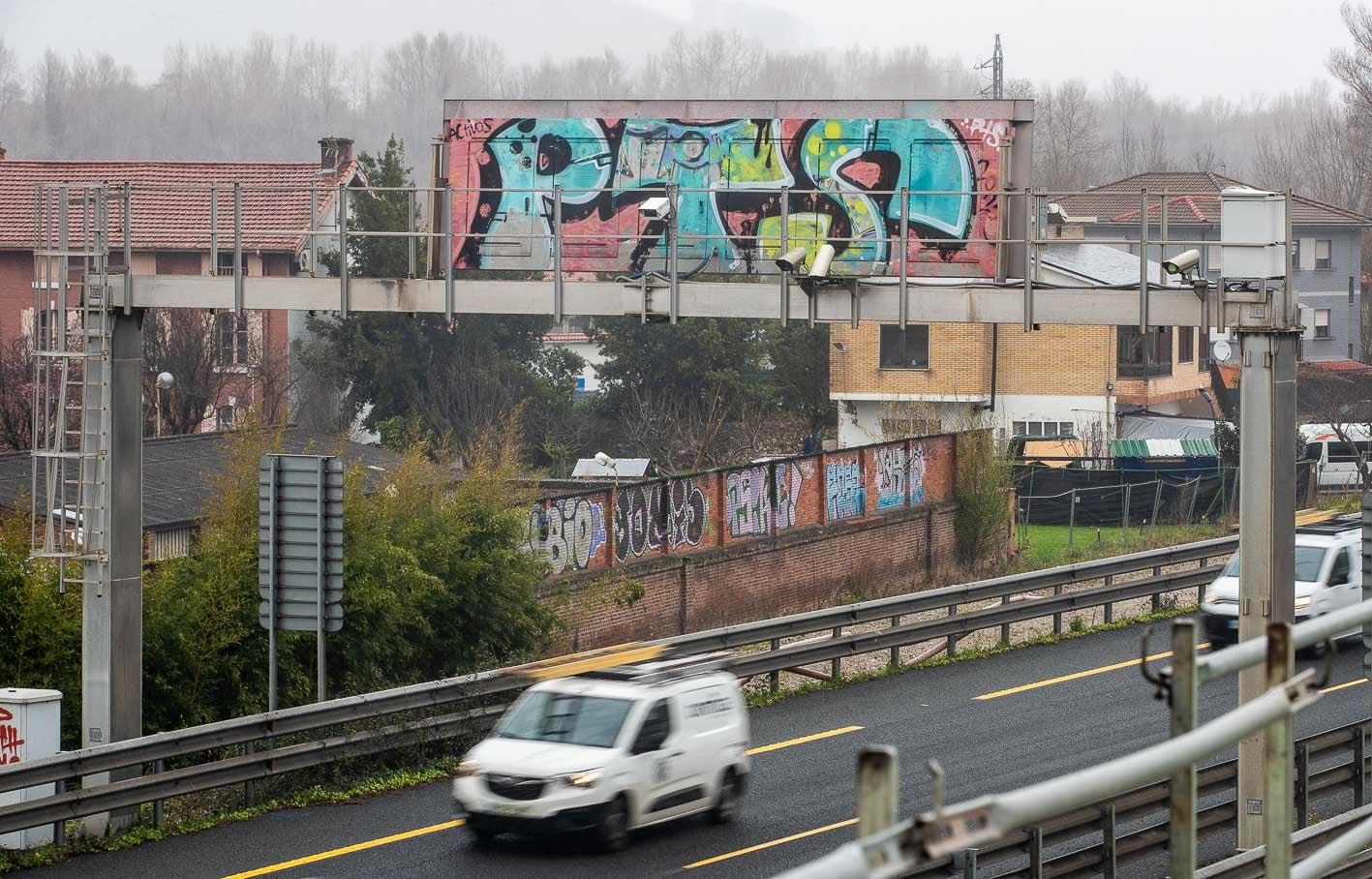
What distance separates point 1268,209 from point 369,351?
4966cm

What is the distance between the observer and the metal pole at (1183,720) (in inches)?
167

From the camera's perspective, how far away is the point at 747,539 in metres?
32.1

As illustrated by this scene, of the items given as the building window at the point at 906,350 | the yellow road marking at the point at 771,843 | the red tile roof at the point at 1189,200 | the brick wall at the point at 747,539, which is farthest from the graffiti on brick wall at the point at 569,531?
the red tile roof at the point at 1189,200

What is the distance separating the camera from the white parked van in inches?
907

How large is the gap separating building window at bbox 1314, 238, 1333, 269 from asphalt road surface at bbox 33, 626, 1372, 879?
5839 centimetres

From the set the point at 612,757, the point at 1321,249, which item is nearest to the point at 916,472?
the point at 612,757

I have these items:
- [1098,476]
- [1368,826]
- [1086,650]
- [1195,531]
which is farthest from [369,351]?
[1368,826]

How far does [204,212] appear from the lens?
5300 centimetres

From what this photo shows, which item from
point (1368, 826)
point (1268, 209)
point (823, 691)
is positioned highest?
point (1268, 209)

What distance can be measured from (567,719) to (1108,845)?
4.99m

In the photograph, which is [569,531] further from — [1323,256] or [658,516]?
[1323,256]

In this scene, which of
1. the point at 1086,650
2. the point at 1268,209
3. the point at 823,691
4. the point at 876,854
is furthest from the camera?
the point at 1086,650

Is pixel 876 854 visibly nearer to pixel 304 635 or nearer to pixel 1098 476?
pixel 304 635

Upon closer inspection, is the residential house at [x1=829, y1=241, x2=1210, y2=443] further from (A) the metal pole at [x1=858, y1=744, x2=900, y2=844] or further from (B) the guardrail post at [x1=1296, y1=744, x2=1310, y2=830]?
(A) the metal pole at [x1=858, y1=744, x2=900, y2=844]
